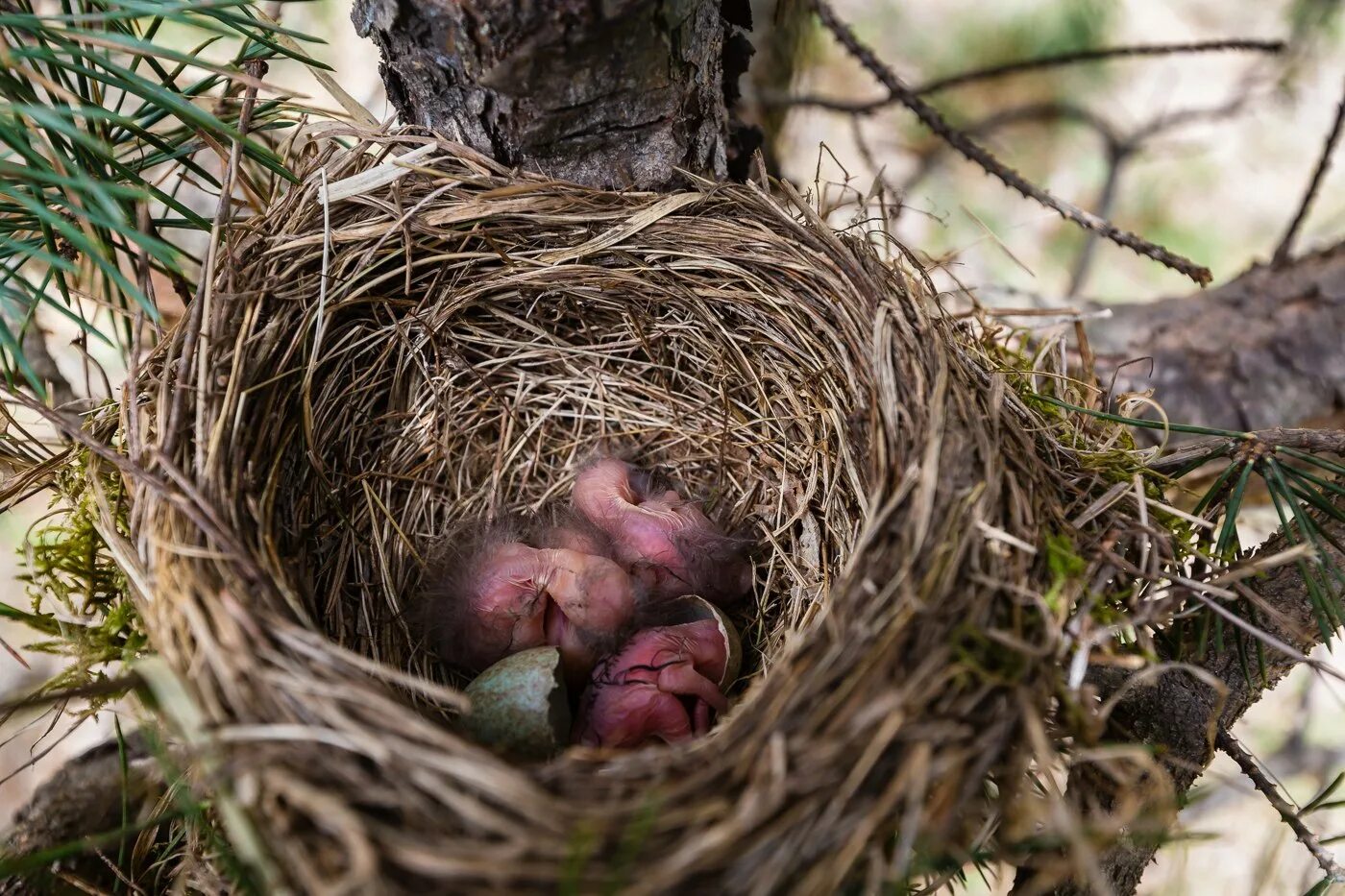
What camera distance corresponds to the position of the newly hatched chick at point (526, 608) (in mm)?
1134

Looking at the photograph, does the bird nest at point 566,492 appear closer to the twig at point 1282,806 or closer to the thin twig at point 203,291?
the thin twig at point 203,291

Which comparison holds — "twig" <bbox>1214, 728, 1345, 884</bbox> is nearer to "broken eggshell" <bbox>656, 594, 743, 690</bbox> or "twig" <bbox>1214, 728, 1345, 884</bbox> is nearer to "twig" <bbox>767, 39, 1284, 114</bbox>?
"broken eggshell" <bbox>656, 594, 743, 690</bbox>

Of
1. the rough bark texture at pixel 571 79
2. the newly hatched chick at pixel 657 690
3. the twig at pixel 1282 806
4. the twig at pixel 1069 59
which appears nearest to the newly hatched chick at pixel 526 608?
the newly hatched chick at pixel 657 690

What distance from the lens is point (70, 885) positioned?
3.05 ft

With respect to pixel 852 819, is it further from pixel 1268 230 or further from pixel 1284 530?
pixel 1268 230

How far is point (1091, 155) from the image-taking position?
294 cm

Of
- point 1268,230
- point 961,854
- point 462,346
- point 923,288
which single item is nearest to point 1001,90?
point 1268,230

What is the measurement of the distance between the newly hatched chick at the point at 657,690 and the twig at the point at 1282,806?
520mm

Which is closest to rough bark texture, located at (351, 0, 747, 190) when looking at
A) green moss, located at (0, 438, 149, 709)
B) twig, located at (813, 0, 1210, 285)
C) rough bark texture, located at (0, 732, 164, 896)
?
twig, located at (813, 0, 1210, 285)

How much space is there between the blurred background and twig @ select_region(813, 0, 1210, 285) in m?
0.86

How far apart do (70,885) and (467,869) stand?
0.62 metres

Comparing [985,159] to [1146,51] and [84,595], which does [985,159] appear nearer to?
[1146,51]

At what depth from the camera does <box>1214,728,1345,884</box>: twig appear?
0.87 meters

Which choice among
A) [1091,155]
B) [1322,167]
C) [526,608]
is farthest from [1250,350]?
[1091,155]
